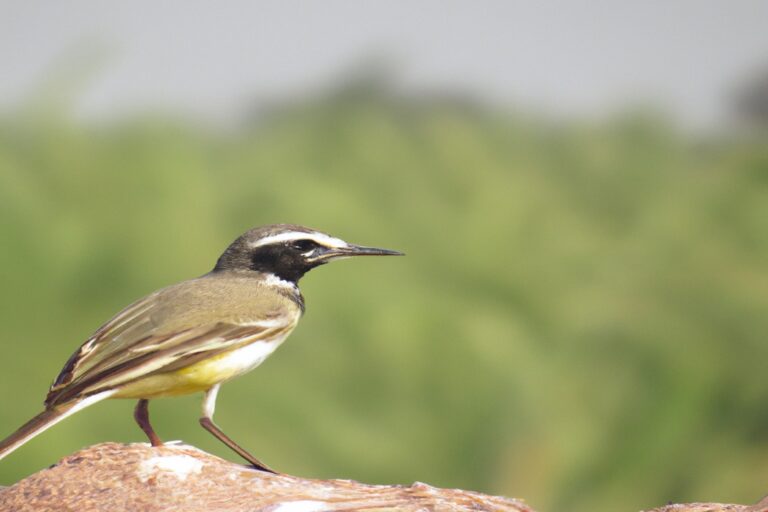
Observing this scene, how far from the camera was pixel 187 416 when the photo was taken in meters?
2.11

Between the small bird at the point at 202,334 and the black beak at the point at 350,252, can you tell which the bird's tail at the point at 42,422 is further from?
the black beak at the point at 350,252

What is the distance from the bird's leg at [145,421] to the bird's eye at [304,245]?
211 mm

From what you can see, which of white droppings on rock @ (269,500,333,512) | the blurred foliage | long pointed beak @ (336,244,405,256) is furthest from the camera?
the blurred foliage

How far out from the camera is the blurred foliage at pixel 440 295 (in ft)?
7.24

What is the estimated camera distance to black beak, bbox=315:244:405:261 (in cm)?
121

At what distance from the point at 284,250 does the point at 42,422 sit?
316mm

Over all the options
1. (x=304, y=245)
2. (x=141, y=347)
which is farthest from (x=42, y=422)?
(x=304, y=245)

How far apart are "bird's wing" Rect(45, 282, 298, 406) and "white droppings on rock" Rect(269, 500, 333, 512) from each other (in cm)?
18

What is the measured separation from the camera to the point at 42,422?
1.00 meters

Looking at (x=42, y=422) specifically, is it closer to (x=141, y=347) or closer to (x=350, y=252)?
(x=141, y=347)

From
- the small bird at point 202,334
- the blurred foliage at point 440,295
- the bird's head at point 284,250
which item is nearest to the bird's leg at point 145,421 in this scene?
the small bird at point 202,334

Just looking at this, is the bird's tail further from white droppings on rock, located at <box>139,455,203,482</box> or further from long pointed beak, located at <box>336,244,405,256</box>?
long pointed beak, located at <box>336,244,405,256</box>

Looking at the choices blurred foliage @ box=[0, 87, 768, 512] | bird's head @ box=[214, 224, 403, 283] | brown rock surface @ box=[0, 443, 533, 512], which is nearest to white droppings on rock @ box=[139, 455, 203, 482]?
brown rock surface @ box=[0, 443, 533, 512]

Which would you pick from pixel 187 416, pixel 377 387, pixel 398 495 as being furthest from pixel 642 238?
pixel 398 495
